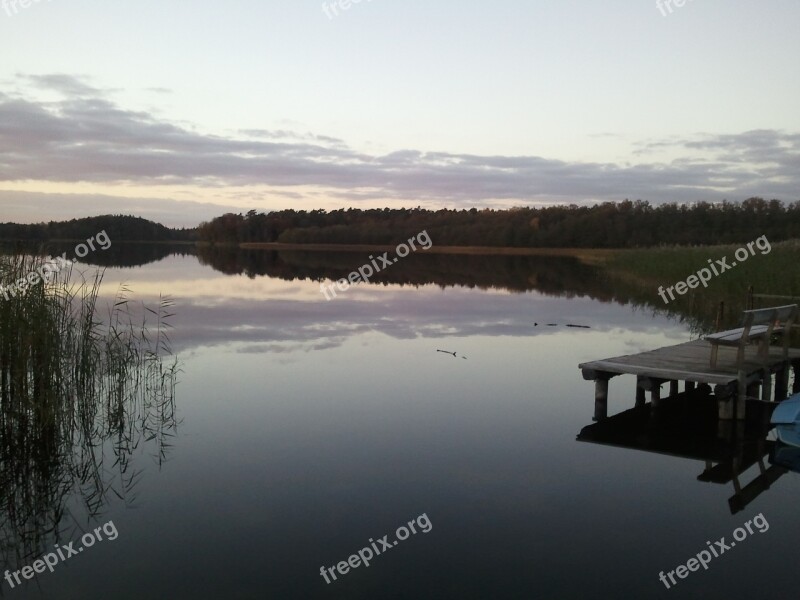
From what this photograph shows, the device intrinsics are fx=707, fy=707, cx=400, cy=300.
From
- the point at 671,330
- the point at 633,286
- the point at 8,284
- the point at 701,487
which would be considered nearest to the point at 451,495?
the point at 701,487

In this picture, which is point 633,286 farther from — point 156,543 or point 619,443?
point 156,543

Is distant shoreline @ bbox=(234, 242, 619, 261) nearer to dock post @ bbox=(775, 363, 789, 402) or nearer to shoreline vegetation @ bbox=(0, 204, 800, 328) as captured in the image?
shoreline vegetation @ bbox=(0, 204, 800, 328)

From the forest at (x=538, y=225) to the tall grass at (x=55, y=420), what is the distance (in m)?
51.5

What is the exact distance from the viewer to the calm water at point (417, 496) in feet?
13.5

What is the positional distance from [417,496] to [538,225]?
243 ft

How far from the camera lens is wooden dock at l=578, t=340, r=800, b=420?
23.5 ft

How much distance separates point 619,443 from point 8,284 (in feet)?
19.9

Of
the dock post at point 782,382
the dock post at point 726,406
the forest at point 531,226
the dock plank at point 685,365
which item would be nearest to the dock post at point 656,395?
the dock plank at point 685,365

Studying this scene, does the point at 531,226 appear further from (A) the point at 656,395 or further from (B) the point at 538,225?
(A) the point at 656,395

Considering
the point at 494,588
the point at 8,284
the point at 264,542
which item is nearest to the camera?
the point at 494,588

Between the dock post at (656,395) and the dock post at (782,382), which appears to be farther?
the dock post at (782,382)

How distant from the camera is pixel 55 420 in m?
6.24

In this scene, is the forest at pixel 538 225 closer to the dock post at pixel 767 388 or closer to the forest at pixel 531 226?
the forest at pixel 531 226

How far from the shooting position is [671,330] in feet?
46.7
